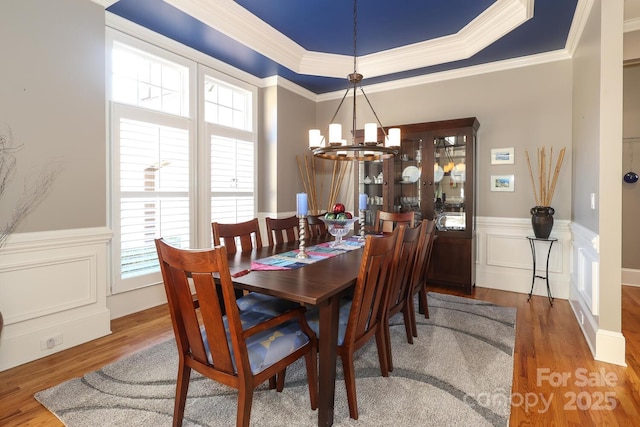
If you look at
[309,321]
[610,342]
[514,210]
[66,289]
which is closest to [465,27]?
[514,210]

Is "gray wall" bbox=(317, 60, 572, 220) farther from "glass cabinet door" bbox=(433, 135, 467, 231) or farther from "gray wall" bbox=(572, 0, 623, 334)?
"gray wall" bbox=(572, 0, 623, 334)

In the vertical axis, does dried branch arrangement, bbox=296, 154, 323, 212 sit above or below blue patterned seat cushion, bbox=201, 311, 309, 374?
above

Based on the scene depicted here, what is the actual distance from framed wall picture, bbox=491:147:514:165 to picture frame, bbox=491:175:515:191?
166 mm

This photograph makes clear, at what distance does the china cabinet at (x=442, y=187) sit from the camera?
12.9ft

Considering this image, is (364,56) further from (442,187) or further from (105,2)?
(105,2)

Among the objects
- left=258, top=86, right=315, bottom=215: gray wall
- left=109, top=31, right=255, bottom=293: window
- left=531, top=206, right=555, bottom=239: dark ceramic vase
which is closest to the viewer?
left=109, top=31, right=255, bottom=293: window

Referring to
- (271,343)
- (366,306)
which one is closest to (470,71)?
(366,306)

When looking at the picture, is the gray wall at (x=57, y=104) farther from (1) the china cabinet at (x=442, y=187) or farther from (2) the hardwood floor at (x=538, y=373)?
(1) the china cabinet at (x=442, y=187)

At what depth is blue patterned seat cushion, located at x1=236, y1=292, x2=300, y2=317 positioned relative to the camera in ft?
6.51

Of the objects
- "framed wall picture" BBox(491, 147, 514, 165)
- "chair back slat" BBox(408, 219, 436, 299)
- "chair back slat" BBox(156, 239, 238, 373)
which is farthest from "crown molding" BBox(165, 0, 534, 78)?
"chair back slat" BBox(156, 239, 238, 373)

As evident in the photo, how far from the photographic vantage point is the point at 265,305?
207 cm

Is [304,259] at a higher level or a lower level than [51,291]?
higher

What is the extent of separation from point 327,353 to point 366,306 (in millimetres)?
321

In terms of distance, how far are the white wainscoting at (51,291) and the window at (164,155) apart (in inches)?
12.1
